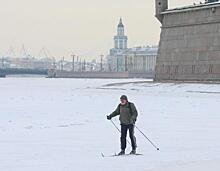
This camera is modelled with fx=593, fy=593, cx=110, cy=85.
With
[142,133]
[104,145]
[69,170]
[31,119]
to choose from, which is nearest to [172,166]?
[69,170]

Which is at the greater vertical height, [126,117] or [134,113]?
[134,113]

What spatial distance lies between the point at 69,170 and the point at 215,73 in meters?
48.6

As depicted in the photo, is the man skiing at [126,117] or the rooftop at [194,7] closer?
the man skiing at [126,117]

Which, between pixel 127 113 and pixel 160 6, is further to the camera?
pixel 160 6

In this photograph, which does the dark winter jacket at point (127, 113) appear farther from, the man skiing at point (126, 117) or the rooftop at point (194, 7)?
the rooftop at point (194, 7)

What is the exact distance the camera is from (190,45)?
63219 mm

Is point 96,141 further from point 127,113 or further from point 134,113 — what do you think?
Result: point 134,113

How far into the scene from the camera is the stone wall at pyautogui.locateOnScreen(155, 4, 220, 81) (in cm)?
6025

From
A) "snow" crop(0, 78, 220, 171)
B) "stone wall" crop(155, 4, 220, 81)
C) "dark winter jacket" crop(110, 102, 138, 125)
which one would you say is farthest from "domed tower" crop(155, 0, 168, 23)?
"dark winter jacket" crop(110, 102, 138, 125)

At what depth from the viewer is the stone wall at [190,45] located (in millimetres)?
60250

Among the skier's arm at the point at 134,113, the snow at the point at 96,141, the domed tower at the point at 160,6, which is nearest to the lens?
the snow at the point at 96,141

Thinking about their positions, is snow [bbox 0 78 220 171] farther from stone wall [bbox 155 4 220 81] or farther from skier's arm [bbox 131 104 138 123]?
stone wall [bbox 155 4 220 81]

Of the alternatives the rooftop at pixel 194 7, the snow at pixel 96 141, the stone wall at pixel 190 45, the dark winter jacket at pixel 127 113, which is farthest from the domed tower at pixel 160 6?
the dark winter jacket at pixel 127 113

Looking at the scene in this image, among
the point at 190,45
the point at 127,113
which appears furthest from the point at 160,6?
the point at 127,113
